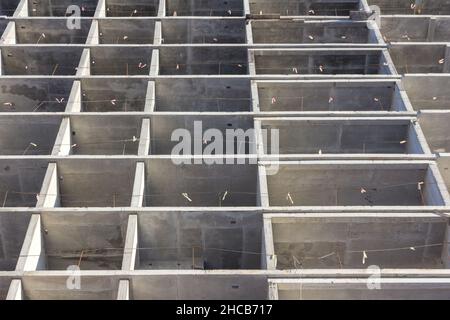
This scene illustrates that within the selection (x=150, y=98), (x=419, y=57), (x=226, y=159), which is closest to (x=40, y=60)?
(x=150, y=98)

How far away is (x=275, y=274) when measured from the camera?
20453 mm

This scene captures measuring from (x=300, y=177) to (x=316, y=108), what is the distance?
625 cm

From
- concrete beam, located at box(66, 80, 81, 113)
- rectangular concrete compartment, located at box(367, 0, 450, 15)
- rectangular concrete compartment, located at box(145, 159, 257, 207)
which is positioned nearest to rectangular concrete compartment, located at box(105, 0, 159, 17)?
concrete beam, located at box(66, 80, 81, 113)

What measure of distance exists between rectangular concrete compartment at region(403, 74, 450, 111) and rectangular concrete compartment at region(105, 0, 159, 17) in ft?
56.7

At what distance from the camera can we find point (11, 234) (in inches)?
949

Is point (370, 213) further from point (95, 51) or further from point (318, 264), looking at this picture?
point (95, 51)

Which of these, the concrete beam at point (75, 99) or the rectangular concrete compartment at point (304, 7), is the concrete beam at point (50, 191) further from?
the rectangular concrete compartment at point (304, 7)

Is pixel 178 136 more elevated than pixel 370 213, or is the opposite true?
pixel 178 136

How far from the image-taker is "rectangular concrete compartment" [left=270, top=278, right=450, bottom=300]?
66.2 feet

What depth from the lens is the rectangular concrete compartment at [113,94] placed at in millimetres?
30500
